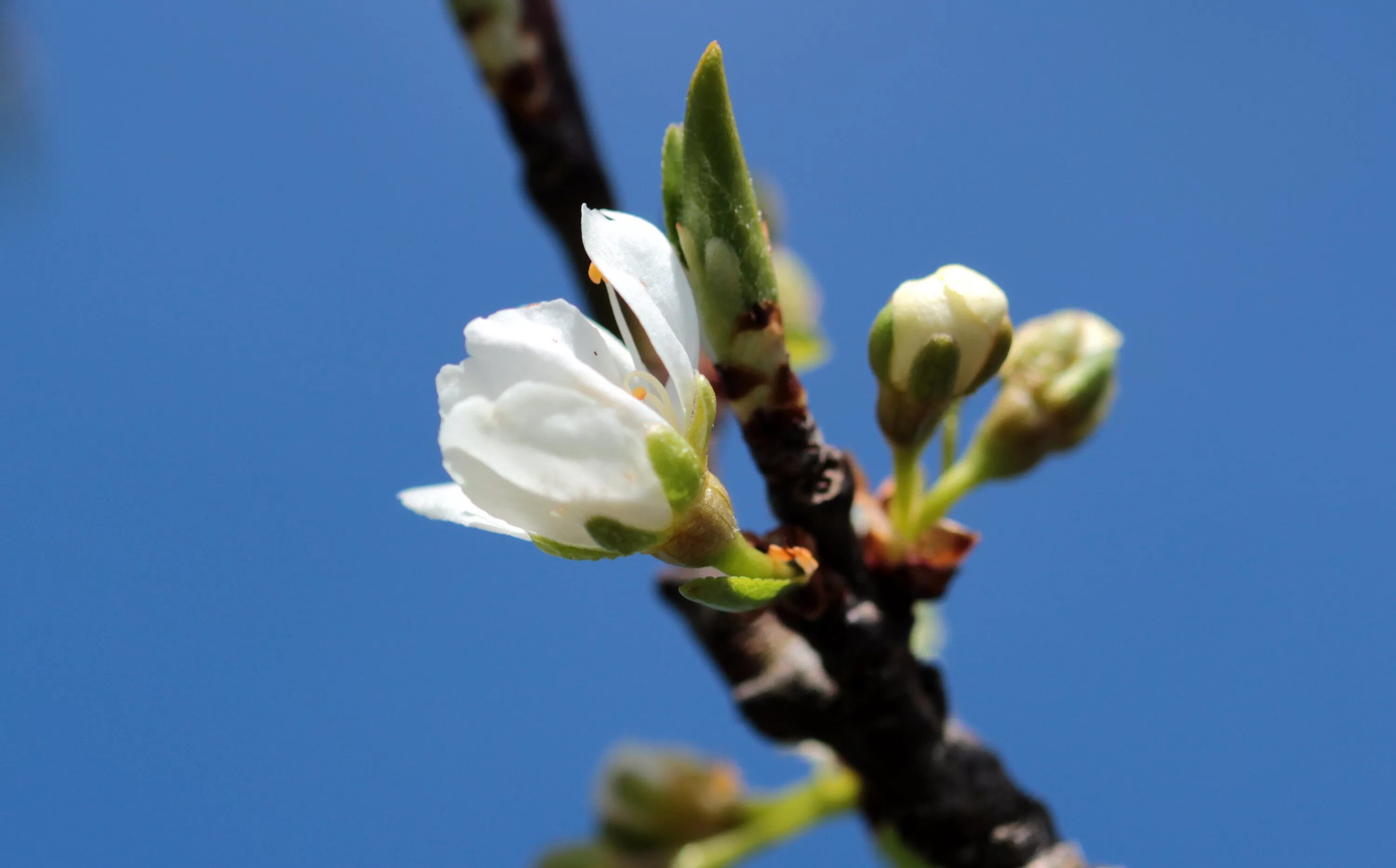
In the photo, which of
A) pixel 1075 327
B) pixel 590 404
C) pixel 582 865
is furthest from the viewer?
pixel 582 865

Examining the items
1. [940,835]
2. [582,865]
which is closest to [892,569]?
[940,835]

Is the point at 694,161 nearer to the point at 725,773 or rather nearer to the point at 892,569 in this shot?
the point at 892,569

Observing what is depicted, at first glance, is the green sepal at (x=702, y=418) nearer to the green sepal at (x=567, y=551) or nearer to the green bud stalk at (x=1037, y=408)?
the green sepal at (x=567, y=551)

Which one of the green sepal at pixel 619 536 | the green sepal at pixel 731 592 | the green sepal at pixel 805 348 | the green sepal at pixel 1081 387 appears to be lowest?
the green sepal at pixel 731 592

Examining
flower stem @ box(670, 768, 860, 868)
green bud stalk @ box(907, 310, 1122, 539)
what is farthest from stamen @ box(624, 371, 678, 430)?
flower stem @ box(670, 768, 860, 868)

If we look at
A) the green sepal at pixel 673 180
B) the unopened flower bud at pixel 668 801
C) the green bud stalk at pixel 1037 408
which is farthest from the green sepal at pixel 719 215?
the unopened flower bud at pixel 668 801
